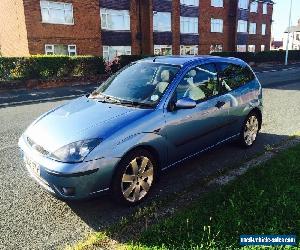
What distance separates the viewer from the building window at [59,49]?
23578 millimetres

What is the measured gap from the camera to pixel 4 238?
3459 mm

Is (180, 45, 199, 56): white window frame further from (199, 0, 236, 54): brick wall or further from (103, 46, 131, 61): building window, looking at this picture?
(103, 46, 131, 61): building window

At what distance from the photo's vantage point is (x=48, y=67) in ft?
61.4

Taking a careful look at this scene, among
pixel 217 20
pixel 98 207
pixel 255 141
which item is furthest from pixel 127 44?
pixel 98 207

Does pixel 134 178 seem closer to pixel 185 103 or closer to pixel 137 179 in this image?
pixel 137 179

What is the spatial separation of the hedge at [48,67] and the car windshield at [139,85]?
46.7 ft

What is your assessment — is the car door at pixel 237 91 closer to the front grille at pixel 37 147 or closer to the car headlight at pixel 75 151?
the car headlight at pixel 75 151

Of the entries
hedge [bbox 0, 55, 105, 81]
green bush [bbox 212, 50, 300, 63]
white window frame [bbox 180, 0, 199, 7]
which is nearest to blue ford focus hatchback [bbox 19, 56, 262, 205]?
hedge [bbox 0, 55, 105, 81]

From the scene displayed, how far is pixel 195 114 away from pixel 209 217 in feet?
5.35

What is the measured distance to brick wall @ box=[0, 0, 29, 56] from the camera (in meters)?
22.7

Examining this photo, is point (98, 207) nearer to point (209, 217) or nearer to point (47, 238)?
point (47, 238)

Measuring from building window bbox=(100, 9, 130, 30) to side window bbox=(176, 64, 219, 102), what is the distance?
2319cm

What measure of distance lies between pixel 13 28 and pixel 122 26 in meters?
9.12

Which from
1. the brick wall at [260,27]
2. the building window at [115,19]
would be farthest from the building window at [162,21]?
the brick wall at [260,27]
